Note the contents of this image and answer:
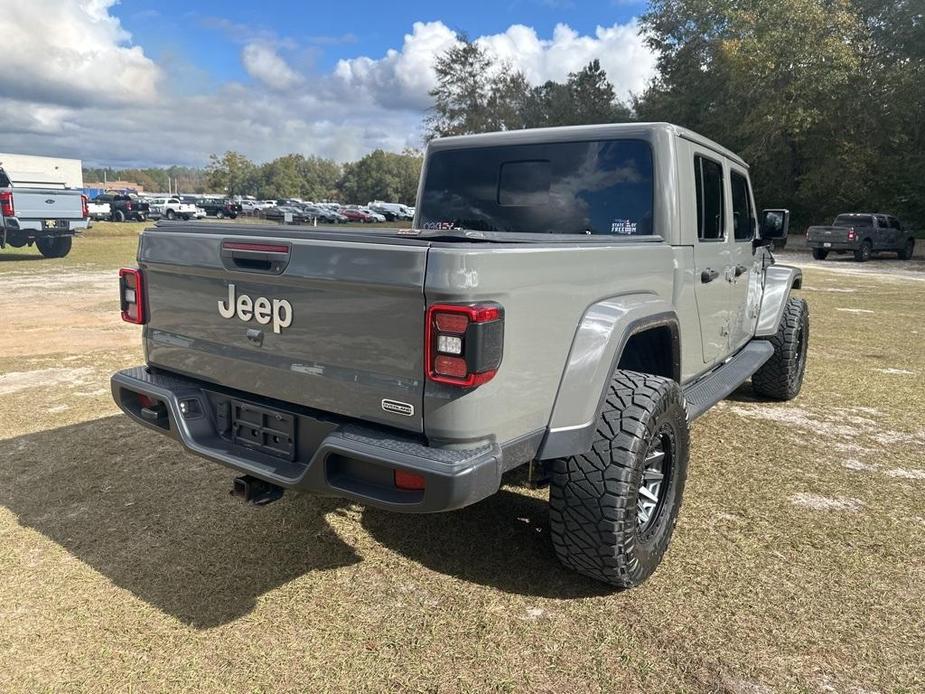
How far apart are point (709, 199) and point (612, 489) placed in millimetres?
2185

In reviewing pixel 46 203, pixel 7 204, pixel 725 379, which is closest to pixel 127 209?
pixel 46 203

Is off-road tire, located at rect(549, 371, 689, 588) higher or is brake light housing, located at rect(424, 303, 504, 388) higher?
brake light housing, located at rect(424, 303, 504, 388)

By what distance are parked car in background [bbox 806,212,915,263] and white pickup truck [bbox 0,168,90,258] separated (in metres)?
23.5

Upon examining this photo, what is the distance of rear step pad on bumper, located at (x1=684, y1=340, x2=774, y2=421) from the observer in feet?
12.0

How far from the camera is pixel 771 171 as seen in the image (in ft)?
117

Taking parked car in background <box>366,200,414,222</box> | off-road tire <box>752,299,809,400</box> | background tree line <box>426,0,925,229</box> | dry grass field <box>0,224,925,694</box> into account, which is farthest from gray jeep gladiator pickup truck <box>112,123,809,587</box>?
parked car in background <box>366,200,414,222</box>

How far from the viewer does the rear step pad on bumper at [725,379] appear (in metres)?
3.66

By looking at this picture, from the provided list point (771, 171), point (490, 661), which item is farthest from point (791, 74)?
point (490, 661)

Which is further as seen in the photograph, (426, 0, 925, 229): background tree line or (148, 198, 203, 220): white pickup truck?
(148, 198, 203, 220): white pickup truck

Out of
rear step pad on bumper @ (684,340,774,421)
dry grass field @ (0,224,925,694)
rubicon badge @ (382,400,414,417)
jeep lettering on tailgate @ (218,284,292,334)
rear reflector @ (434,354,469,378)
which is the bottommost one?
dry grass field @ (0,224,925,694)

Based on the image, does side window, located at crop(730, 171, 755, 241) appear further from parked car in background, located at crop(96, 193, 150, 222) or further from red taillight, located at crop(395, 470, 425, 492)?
parked car in background, located at crop(96, 193, 150, 222)

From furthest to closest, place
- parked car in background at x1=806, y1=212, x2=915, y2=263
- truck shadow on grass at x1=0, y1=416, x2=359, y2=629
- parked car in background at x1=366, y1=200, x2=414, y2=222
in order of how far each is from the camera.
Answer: parked car in background at x1=366, y1=200, x2=414, y2=222 < parked car in background at x1=806, y1=212, x2=915, y2=263 < truck shadow on grass at x1=0, y1=416, x2=359, y2=629

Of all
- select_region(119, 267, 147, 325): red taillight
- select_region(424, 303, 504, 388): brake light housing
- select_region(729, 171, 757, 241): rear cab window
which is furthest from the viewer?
select_region(729, 171, 757, 241): rear cab window

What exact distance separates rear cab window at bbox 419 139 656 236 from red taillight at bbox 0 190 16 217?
14803mm
